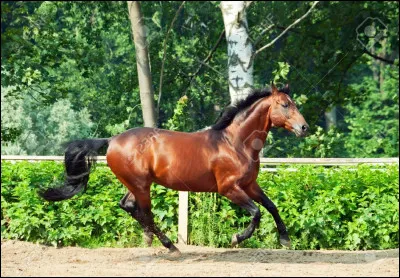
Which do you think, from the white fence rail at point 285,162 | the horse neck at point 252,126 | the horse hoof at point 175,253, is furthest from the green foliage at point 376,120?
the horse neck at point 252,126

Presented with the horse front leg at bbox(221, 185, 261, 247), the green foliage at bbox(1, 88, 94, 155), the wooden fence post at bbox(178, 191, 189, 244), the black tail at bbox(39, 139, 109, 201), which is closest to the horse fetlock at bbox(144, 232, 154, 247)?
the black tail at bbox(39, 139, 109, 201)

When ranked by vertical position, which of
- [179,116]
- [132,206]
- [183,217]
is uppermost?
[179,116]

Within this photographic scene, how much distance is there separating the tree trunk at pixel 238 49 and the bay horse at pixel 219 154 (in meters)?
5.32

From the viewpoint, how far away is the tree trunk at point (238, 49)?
53.6 ft

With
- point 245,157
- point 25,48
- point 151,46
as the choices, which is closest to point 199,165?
point 245,157

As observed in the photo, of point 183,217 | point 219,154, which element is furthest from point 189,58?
point 219,154

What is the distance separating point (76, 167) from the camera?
11664mm

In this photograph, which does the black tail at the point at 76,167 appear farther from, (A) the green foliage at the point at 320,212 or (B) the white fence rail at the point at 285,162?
(A) the green foliage at the point at 320,212

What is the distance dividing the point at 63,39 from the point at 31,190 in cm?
560

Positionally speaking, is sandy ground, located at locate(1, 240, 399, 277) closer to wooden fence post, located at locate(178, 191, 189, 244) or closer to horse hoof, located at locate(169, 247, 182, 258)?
horse hoof, located at locate(169, 247, 182, 258)

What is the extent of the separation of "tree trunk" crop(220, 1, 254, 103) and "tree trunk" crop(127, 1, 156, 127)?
1.64 meters

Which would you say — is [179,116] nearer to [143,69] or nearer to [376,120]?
[143,69]

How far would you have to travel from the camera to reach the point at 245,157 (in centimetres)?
1070

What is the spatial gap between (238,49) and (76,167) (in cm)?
564
